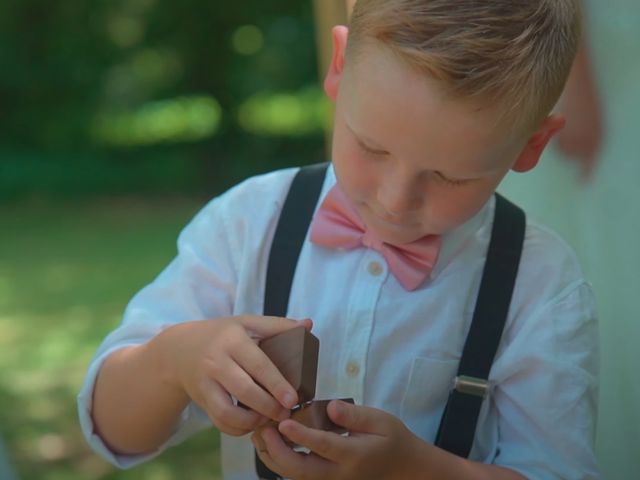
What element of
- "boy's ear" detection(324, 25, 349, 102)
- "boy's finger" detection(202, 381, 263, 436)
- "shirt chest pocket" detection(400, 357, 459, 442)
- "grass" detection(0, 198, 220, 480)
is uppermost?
"boy's ear" detection(324, 25, 349, 102)

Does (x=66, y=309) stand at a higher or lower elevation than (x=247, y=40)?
lower

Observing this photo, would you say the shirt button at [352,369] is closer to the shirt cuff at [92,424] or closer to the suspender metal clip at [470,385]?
the suspender metal clip at [470,385]

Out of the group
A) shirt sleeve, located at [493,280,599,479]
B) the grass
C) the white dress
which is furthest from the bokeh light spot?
shirt sleeve, located at [493,280,599,479]

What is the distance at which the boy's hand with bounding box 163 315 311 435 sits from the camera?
123 cm

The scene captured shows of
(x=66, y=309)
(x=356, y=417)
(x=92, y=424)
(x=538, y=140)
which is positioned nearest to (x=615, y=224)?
(x=538, y=140)

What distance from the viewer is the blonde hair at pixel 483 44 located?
1.22 m

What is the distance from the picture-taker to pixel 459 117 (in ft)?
4.05

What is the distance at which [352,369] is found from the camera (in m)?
1.44

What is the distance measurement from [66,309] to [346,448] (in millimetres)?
3790

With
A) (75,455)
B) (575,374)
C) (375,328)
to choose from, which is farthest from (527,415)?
(75,455)

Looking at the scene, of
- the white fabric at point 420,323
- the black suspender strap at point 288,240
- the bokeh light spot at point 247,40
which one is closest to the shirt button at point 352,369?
the white fabric at point 420,323

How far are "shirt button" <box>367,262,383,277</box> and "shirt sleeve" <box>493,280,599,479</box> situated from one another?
0.21 m

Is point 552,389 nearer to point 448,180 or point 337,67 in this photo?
point 448,180

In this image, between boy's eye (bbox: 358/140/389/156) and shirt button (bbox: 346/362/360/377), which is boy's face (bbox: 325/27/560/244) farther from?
shirt button (bbox: 346/362/360/377)
